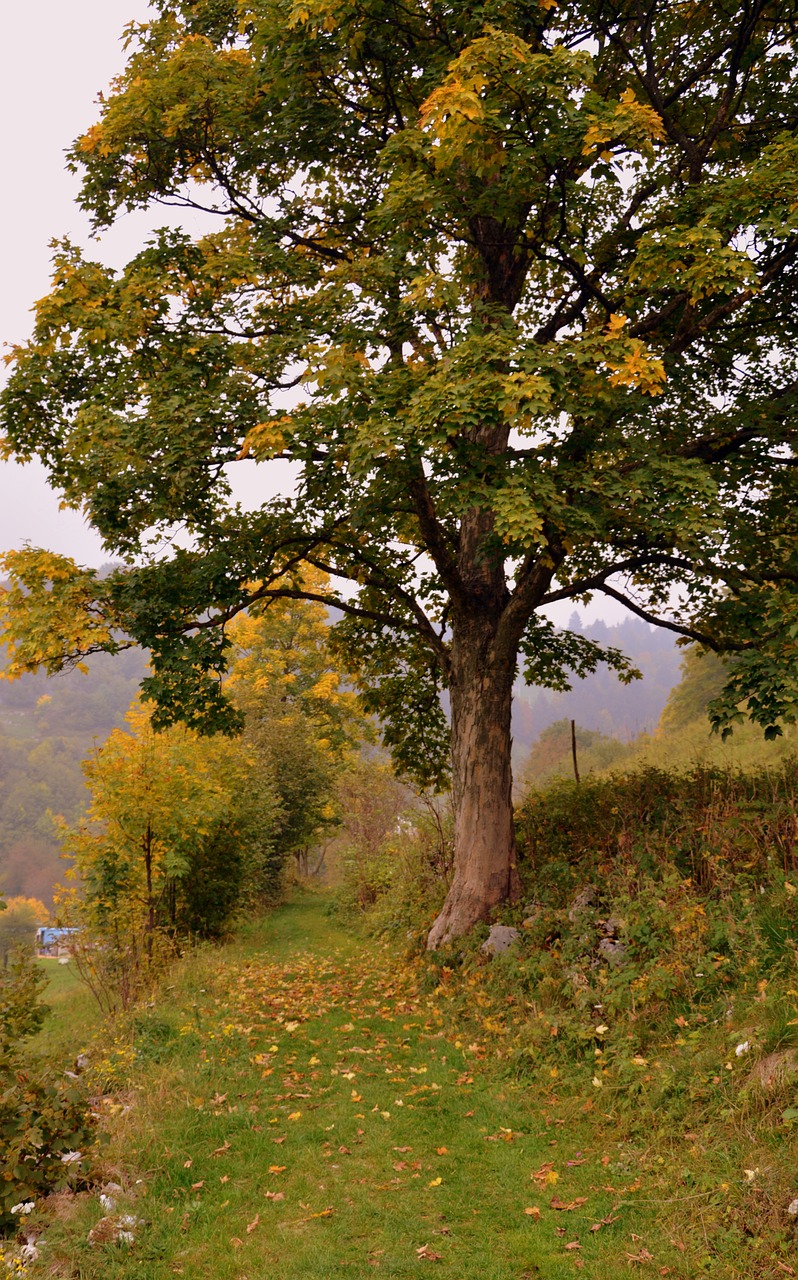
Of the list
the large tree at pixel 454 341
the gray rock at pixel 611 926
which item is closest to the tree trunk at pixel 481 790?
the large tree at pixel 454 341

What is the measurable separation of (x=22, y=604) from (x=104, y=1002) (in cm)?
630

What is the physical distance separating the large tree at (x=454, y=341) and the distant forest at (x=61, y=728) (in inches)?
2255

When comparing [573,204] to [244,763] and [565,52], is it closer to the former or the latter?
[565,52]

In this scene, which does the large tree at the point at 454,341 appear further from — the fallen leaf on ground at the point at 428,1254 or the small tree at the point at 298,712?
the small tree at the point at 298,712

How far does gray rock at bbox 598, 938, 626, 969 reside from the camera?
7.49 m

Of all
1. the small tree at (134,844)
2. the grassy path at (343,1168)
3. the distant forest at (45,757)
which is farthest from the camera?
the distant forest at (45,757)

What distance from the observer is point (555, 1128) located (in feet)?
20.3

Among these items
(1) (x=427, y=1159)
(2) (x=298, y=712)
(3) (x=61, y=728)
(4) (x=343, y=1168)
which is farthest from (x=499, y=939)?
(3) (x=61, y=728)

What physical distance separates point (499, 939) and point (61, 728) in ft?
513

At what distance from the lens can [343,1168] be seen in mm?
5887

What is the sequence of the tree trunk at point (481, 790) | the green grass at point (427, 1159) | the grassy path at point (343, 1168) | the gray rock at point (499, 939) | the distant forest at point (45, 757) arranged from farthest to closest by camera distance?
the distant forest at point (45, 757), the tree trunk at point (481, 790), the gray rock at point (499, 939), the grassy path at point (343, 1168), the green grass at point (427, 1159)

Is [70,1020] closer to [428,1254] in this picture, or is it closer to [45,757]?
[428,1254]

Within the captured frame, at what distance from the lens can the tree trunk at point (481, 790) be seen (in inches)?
407

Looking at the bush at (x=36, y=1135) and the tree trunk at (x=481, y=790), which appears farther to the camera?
the tree trunk at (x=481, y=790)
